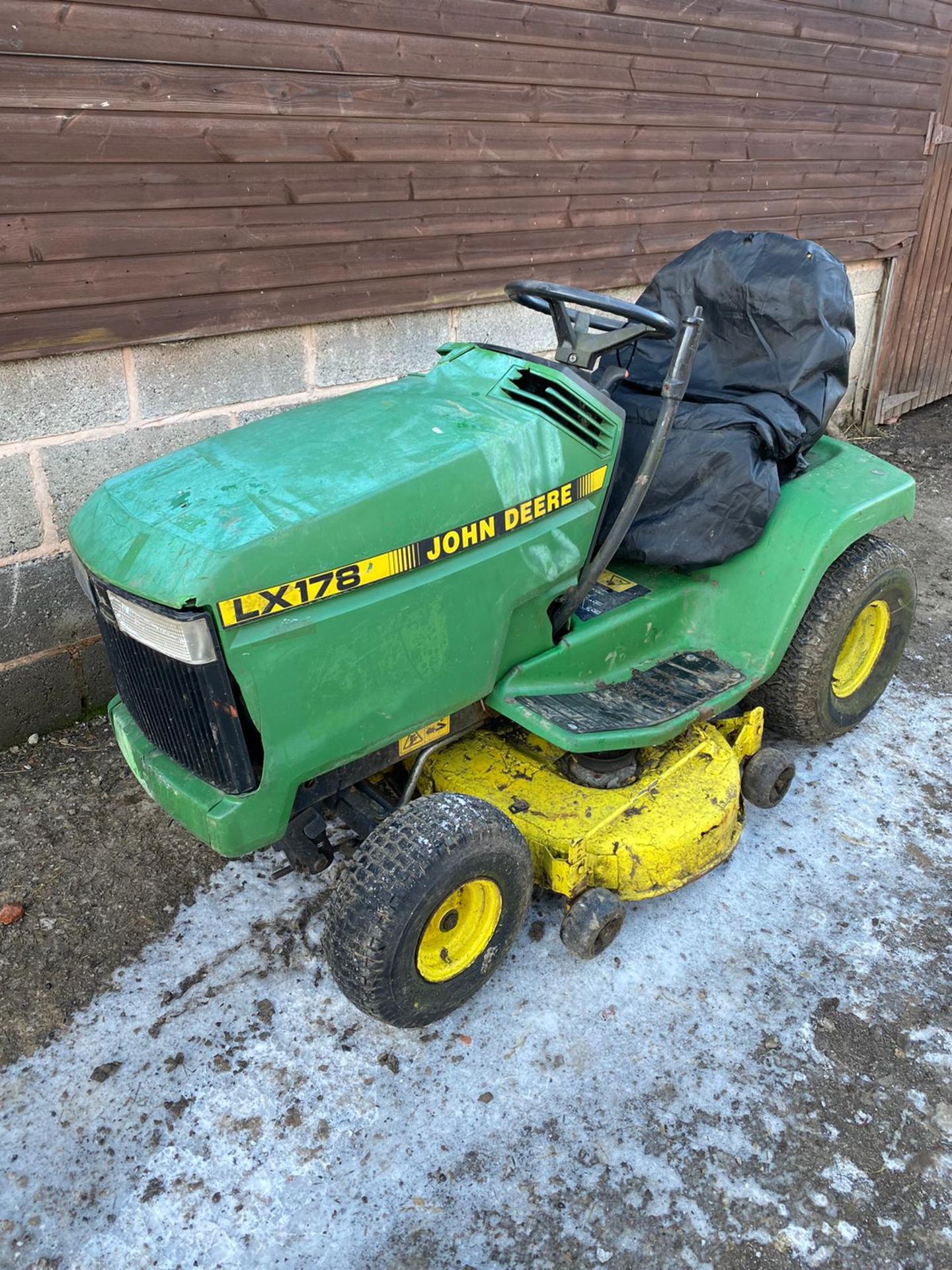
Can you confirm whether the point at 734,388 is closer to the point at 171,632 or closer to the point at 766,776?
the point at 766,776

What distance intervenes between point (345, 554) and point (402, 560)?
0.15 meters

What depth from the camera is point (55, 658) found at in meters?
3.53

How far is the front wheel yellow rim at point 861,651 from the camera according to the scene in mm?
3383

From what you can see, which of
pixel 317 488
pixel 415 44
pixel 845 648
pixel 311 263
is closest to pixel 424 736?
pixel 317 488

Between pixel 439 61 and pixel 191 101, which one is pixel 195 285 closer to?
pixel 191 101

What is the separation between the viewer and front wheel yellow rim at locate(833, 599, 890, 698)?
3.38 metres

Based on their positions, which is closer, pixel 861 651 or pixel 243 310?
pixel 861 651

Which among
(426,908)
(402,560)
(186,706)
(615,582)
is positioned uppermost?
(402,560)

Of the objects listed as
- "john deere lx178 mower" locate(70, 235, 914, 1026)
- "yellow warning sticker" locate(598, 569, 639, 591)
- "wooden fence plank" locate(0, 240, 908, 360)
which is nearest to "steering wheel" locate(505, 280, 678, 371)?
"john deere lx178 mower" locate(70, 235, 914, 1026)

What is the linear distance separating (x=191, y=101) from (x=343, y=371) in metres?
1.12

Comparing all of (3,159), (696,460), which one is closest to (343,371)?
(3,159)

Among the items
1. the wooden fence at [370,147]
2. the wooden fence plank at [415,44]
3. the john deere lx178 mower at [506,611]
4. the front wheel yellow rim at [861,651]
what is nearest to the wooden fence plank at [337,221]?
the wooden fence at [370,147]

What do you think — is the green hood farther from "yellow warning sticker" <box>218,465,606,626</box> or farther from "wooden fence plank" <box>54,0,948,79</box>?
"wooden fence plank" <box>54,0,948,79</box>

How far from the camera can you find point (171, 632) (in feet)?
6.47
